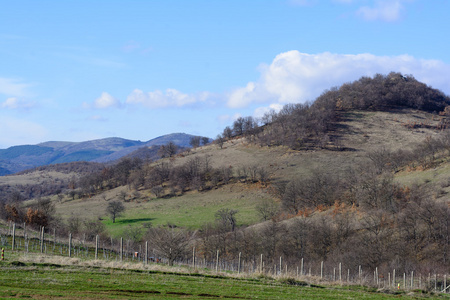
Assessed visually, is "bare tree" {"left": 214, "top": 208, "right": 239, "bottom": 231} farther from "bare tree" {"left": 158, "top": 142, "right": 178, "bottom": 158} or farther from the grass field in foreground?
"bare tree" {"left": 158, "top": 142, "right": 178, "bottom": 158}

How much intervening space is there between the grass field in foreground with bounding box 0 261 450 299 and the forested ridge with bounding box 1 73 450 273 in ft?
59.4

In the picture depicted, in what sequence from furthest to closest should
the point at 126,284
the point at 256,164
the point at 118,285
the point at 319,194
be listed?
the point at 256,164 < the point at 319,194 < the point at 126,284 < the point at 118,285

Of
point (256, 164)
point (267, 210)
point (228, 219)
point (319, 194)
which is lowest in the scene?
point (228, 219)

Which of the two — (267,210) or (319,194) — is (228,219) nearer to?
(267,210)

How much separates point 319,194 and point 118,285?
257ft

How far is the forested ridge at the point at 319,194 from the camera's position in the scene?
60.2 m

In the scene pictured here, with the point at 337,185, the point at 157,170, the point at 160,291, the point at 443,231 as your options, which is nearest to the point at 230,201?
the point at 337,185

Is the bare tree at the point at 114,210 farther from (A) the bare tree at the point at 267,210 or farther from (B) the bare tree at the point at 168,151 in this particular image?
(B) the bare tree at the point at 168,151

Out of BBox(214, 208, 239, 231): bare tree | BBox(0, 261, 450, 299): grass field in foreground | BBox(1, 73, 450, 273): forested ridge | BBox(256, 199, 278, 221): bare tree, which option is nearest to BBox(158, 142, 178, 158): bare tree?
BBox(1, 73, 450, 273): forested ridge

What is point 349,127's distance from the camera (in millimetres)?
150125

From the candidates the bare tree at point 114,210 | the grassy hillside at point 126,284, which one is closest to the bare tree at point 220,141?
the bare tree at point 114,210

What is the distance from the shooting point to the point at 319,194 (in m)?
93.2

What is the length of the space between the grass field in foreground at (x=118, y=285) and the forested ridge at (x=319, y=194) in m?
18.1

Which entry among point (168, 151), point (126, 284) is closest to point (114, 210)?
point (168, 151)
